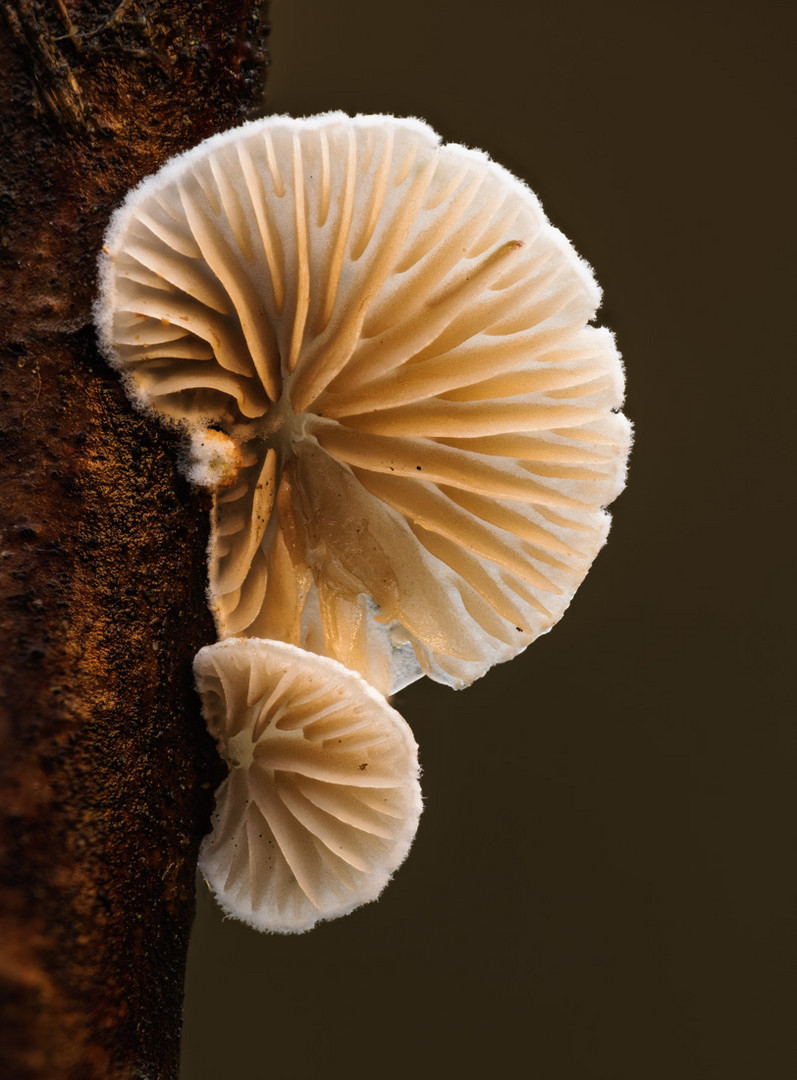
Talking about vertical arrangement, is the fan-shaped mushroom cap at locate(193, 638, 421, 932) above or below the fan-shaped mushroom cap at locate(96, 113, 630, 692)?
below

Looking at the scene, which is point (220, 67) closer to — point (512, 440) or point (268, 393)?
point (268, 393)

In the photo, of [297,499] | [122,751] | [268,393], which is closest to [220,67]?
[268,393]

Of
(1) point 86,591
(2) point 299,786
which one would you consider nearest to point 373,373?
(1) point 86,591

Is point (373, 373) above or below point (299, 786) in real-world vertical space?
above

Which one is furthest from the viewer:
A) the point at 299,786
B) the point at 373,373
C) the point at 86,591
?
the point at 299,786

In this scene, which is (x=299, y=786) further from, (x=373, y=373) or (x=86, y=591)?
(x=373, y=373)
